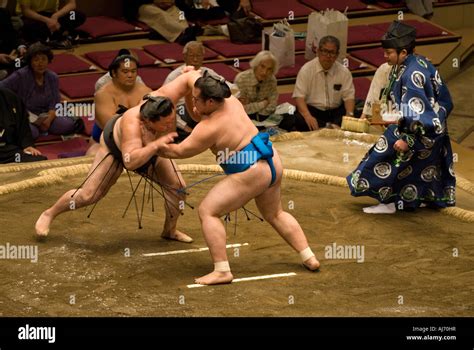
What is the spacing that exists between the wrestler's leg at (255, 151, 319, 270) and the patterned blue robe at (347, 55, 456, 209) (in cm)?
82

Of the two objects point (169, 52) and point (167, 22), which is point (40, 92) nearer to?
point (169, 52)

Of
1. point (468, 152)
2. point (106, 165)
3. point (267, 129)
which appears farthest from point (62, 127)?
point (468, 152)

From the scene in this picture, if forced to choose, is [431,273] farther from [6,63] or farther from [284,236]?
[6,63]

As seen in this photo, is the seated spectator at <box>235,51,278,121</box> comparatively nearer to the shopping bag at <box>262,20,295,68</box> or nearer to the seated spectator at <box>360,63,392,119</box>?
the seated spectator at <box>360,63,392,119</box>

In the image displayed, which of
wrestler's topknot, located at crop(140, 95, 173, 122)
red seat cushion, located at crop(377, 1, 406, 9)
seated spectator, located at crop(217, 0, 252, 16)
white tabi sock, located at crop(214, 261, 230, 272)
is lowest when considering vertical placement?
white tabi sock, located at crop(214, 261, 230, 272)

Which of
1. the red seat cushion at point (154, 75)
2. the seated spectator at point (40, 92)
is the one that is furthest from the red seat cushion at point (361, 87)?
the seated spectator at point (40, 92)

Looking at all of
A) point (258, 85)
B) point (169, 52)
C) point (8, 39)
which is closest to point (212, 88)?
point (258, 85)

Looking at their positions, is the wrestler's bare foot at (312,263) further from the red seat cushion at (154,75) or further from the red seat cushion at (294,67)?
the red seat cushion at (294,67)

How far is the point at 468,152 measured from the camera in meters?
7.41

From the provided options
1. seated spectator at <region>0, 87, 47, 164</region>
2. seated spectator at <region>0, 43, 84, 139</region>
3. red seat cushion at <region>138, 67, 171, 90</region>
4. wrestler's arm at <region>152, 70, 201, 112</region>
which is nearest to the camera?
wrestler's arm at <region>152, 70, 201, 112</region>

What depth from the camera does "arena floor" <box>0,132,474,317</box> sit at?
4652mm

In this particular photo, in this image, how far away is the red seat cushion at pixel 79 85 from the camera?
7348 mm

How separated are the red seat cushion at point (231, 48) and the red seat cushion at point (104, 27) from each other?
539 millimetres

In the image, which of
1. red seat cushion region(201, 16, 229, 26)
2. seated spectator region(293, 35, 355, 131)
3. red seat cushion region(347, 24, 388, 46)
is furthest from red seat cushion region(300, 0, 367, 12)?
seated spectator region(293, 35, 355, 131)
